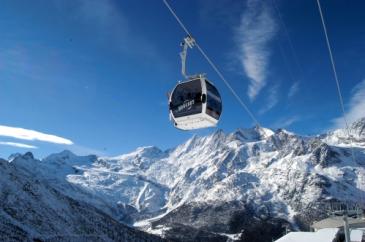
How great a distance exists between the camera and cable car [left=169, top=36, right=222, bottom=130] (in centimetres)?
2619

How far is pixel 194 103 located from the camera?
26.5 m

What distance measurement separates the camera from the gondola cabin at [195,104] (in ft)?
86.0

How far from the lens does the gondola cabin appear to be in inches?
1032

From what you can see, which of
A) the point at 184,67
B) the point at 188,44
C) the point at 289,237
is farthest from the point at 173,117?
the point at 289,237

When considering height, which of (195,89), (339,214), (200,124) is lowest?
(339,214)

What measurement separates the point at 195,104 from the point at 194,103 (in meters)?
0.10

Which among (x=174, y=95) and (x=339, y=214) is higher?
(x=174, y=95)

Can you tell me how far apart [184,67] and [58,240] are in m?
184

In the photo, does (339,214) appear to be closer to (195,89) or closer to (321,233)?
(195,89)

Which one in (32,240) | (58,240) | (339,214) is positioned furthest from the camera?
(58,240)

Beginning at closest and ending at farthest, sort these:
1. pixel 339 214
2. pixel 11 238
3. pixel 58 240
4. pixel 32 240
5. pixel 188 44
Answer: pixel 188 44, pixel 339 214, pixel 11 238, pixel 32 240, pixel 58 240

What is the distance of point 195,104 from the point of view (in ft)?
86.7

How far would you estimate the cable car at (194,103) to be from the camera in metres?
26.2

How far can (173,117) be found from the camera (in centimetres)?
2780
